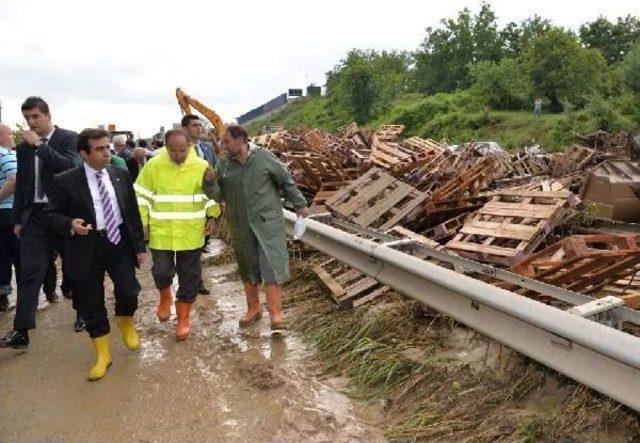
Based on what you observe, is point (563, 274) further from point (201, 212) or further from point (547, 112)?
point (547, 112)

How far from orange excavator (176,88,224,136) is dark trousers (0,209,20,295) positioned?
377 cm

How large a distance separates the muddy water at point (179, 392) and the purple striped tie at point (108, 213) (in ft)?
3.11

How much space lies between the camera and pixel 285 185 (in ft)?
15.8

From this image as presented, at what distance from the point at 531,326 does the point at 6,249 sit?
5146 mm

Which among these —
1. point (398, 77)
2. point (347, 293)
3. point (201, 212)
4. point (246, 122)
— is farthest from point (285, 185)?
point (246, 122)

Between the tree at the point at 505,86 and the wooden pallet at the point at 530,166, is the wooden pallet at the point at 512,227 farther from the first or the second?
the tree at the point at 505,86

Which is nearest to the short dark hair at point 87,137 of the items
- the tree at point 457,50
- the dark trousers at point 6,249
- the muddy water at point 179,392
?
the muddy water at point 179,392

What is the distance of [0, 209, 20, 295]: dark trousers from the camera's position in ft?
18.3

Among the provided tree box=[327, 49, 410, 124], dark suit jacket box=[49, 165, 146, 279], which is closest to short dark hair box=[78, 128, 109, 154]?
dark suit jacket box=[49, 165, 146, 279]

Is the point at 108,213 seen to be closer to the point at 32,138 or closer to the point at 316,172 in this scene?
the point at 32,138

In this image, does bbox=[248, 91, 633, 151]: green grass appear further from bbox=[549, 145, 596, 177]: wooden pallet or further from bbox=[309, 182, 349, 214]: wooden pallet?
bbox=[309, 182, 349, 214]: wooden pallet

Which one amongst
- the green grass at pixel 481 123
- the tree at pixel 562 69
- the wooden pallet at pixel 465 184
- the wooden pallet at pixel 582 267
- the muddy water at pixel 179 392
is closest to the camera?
the muddy water at pixel 179 392

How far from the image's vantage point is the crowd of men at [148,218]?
4.14 metres

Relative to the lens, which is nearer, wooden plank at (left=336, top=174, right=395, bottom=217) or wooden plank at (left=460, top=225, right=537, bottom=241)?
wooden plank at (left=460, top=225, right=537, bottom=241)
